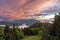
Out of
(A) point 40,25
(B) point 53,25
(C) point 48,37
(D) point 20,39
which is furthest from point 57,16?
(D) point 20,39

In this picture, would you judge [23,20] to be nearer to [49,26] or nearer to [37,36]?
[37,36]

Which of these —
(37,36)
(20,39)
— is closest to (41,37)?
(37,36)

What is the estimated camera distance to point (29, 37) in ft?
16.1

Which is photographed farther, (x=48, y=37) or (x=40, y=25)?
(x=40, y=25)

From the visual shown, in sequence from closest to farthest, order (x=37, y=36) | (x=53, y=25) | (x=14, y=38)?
(x=53, y=25)
(x=14, y=38)
(x=37, y=36)

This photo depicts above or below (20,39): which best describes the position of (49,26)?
above

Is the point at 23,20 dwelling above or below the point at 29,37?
above

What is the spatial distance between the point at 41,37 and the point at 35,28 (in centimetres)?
45

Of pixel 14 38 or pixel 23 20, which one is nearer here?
pixel 14 38

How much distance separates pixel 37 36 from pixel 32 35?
0.19 m

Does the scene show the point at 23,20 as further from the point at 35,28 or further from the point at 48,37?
the point at 48,37

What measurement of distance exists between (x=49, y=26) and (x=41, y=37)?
54 centimetres

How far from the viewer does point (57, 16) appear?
4.14m

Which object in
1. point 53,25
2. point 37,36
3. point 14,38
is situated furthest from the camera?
point 37,36
